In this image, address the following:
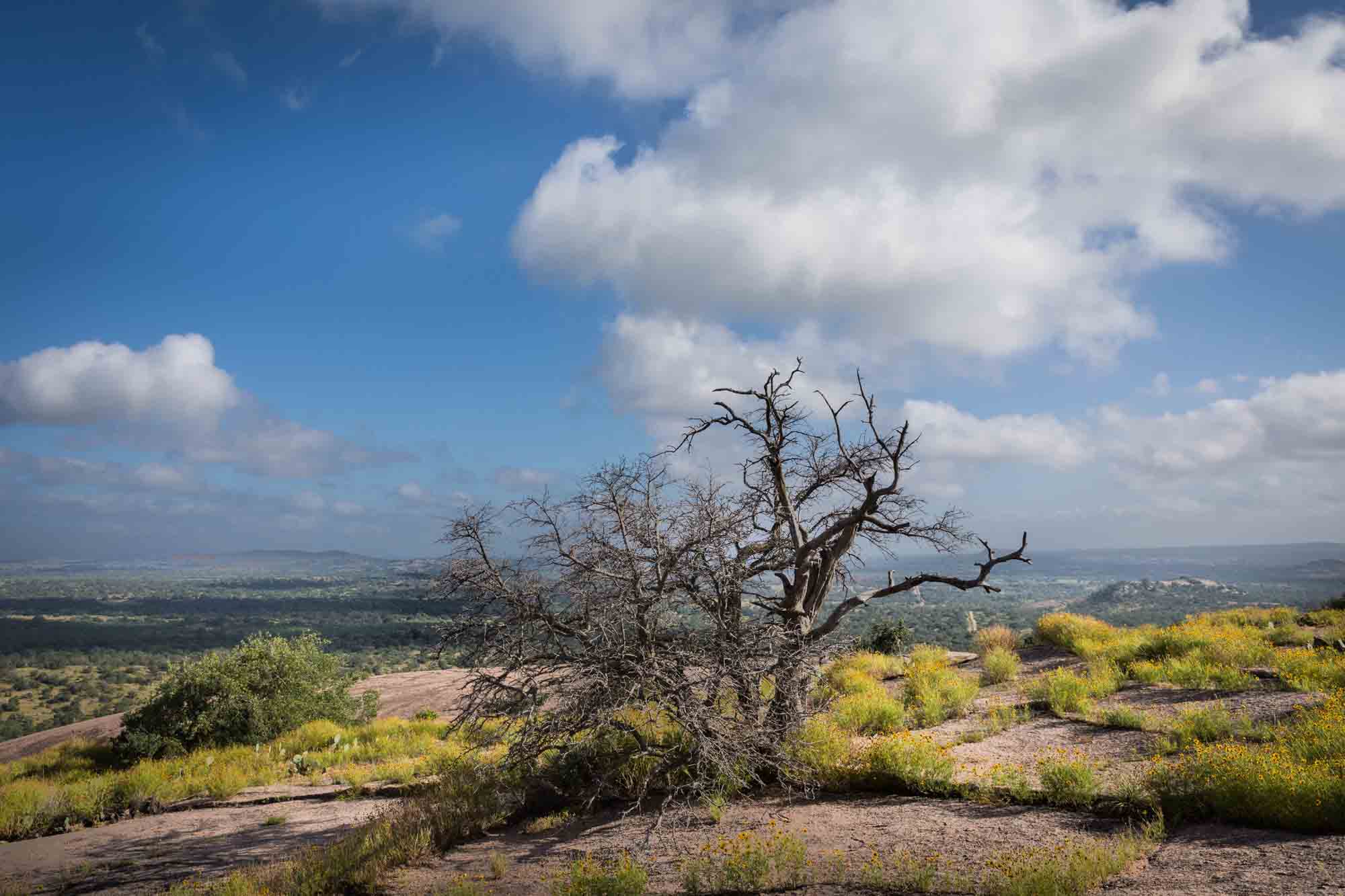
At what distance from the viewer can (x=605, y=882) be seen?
683cm

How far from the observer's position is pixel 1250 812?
23.3ft

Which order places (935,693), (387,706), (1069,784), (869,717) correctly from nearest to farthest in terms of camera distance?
(1069,784), (869,717), (935,693), (387,706)

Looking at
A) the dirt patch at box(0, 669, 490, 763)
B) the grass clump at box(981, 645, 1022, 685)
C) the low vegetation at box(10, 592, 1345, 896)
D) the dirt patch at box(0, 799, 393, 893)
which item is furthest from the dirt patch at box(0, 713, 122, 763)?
the grass clump at box(981, 645, 1022, 685)

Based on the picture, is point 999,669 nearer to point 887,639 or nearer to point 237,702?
point 887,639

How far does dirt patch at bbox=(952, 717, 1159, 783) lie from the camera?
9375 millimetres

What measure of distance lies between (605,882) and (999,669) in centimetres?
1315

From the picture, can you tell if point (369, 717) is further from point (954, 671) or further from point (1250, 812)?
point (1250, 812)

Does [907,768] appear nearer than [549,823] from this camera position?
Yes

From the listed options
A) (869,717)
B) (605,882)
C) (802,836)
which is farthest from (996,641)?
(605,882)

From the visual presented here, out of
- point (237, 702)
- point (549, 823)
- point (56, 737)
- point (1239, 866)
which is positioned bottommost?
point (56, 737)

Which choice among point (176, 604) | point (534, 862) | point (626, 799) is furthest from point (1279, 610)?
point (176, 604)

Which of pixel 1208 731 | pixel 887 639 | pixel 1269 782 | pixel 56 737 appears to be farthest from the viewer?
pixel 887 639

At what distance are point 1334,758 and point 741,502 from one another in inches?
297

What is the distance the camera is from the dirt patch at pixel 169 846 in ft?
32.0
